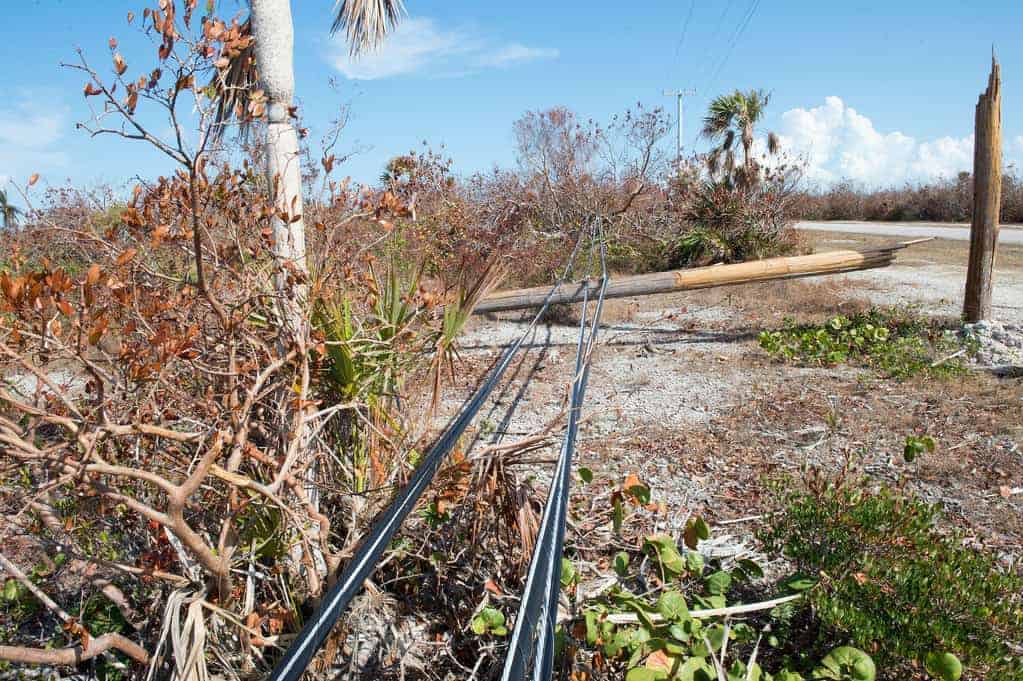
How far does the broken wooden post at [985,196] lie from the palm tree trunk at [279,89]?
23.2 feet

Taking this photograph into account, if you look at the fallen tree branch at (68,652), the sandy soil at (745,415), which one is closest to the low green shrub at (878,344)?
the sandy soil at (745,415)

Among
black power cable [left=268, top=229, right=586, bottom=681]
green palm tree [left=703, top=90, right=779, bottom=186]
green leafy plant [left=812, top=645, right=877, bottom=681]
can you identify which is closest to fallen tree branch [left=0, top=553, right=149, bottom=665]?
black power cable [left=268, top=229, right=586, bottom=681]

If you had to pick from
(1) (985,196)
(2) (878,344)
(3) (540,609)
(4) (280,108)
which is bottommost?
(2) (878,344)

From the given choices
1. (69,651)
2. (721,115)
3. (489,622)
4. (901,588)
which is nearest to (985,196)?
(901,588)

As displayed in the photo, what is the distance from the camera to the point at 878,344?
7.17m

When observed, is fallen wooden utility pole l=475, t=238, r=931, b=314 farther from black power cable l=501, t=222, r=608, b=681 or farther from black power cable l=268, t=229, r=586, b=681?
black power cable l=501, t=222, r=608, b=681

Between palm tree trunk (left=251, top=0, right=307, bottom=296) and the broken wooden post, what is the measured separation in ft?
23.2

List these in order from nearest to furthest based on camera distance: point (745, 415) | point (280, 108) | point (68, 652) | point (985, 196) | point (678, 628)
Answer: point (68, 652), point (678, 628), point (280, 108), point (745, 415), point (985, 196)

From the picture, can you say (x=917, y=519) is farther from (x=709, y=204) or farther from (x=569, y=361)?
(x=709, y=204)

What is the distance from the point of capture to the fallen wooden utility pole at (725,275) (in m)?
8.30

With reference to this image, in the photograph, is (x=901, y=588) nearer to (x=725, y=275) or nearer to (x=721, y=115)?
(x=725, y=275)

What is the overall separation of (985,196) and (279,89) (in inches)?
285

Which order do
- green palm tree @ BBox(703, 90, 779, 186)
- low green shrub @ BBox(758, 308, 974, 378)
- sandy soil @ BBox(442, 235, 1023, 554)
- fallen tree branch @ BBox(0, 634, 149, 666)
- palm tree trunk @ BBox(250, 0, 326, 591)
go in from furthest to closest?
green palm tree @ BBox(703, 90, 779, 186), low green shrub @ BBox(758, 308, 974, 378), sandy soil @ BBox(442, 235, 1023, 554), palm tree trunk @ BBox(250, 0, 326, 591), fallen tree branch @ BBox(0, 634, 149, 666)

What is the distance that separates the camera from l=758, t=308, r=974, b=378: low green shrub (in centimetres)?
659
